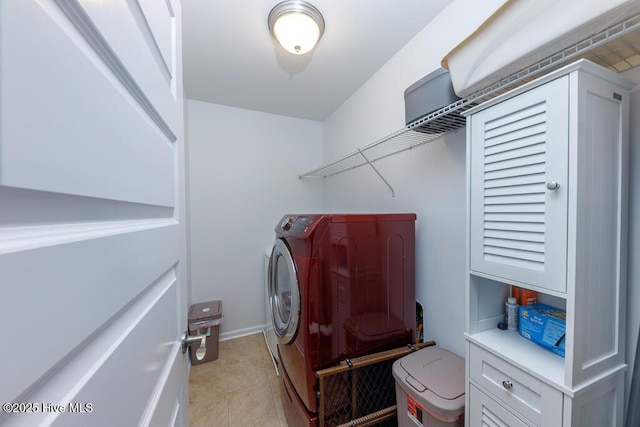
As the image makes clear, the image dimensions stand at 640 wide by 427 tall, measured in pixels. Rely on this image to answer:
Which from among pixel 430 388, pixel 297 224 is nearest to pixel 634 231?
pixel 430 388

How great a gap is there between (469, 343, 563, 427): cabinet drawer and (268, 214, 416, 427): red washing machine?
56 cm

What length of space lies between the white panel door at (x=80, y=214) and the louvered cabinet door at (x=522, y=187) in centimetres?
114

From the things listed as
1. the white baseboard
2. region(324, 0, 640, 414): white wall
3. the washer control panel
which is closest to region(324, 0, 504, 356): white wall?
region(324, 0, 640, 414): white wall

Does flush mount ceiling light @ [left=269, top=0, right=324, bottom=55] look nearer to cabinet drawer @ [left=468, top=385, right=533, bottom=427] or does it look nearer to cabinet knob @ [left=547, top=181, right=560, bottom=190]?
cabinet knob @ [left=547, top=181, right=560, bottom=190]

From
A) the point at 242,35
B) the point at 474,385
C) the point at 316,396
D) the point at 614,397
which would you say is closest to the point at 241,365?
the point at 316,396

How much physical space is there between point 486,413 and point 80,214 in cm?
142

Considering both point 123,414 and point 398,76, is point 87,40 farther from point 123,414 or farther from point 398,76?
point 398,76

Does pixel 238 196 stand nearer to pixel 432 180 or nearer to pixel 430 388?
pixel 432 180

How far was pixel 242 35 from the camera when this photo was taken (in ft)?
5.55

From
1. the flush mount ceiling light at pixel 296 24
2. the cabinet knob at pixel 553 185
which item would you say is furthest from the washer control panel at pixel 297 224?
the flush mount ceiling light at pixel 296 24

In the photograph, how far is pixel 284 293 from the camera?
1763 millimetres

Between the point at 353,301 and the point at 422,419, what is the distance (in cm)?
61

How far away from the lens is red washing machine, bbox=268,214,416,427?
4.41ft

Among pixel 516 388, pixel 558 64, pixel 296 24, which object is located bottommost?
pixel 516 388
